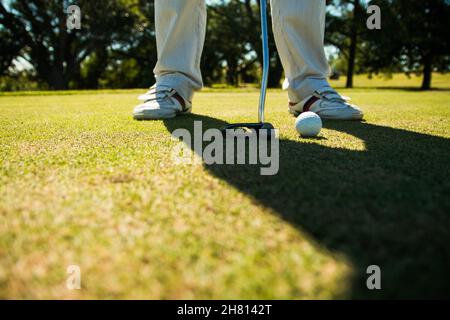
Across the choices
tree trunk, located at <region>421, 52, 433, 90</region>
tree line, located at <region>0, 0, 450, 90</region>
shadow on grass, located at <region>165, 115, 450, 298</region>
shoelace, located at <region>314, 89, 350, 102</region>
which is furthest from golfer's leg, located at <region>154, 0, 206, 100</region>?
tree trunk, located at <region>421, 52, 433, 90</region>

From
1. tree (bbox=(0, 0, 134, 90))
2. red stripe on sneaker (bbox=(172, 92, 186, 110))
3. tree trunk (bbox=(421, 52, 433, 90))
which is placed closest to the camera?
red stripe on sneaker (bbox=(172, 92, 186, 110))

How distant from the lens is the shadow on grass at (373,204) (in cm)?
57

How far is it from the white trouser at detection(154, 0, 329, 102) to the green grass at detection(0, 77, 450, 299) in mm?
1463

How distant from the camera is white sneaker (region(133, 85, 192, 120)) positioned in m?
2.42

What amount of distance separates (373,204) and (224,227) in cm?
34

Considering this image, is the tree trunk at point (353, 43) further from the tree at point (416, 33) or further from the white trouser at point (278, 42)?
the white trouser at point (278, 42)

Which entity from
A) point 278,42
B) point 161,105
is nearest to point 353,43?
point 278,42

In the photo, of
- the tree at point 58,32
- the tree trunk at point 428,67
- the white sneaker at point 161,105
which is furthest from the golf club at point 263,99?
the tree at point 58,32

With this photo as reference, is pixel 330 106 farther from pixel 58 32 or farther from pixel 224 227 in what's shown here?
pixel 58 32

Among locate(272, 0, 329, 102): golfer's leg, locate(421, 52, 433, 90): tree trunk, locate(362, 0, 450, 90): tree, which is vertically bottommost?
locate(272, 0, 329, 102): golfer's leg

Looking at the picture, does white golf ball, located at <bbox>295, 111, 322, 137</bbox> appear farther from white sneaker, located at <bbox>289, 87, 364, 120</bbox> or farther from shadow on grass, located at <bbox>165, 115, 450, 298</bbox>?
white sneaker, located at <bbox>289, 87, 364, 120</bbox>
